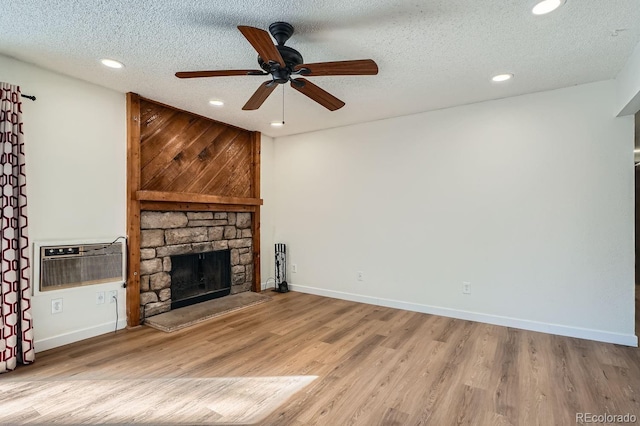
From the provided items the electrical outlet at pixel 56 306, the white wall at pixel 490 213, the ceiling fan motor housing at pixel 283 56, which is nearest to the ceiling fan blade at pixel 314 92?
the ceiling fan motor housing at pixel 283 56

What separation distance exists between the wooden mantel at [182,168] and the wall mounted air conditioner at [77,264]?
0.15m

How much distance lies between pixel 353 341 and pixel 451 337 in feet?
3.28

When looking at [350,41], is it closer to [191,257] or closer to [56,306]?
[191,257]

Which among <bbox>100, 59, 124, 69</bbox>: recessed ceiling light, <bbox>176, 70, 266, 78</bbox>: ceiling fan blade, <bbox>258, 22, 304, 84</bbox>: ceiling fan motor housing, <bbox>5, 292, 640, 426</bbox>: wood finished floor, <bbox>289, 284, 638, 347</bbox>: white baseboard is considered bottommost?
<bbox>5, 292, 640, 426</bbox>: wood finished floor

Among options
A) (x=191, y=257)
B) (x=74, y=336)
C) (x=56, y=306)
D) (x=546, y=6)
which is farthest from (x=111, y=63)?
(x=546, y=6)

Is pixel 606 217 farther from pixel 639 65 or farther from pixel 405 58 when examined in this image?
pixel 405 58

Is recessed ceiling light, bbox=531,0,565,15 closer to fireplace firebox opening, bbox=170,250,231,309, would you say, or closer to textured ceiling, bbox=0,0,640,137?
textured ceiling, bbox=0,0,640,137

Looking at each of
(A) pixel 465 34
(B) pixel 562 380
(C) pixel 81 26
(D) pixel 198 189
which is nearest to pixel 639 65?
(A) pixel 465 34

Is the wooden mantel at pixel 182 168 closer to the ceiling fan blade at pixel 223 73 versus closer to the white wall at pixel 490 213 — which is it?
the white wall at pixel 490 213

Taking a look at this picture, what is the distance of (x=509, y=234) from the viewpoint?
352 cm

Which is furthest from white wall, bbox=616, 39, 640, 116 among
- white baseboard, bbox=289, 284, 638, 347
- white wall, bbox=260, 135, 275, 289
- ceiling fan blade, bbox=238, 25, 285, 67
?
white wall, bbox=260, 135, 275, 289

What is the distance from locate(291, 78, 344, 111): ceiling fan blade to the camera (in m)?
2.35

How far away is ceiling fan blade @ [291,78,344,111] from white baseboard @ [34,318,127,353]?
3.05 m

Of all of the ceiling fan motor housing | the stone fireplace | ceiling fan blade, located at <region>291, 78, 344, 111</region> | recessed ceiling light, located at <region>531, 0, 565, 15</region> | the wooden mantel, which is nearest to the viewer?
recessed ceiling light, located at <region>531, 0, 565, 15</region>
